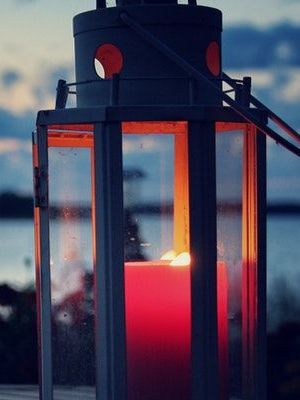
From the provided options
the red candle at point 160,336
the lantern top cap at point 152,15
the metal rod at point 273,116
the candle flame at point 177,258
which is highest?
the lantern top cap at point 152,15

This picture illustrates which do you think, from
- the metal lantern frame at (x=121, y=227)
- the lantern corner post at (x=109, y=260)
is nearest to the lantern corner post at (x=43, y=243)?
the metal lantern frame at (x=121, y=227)

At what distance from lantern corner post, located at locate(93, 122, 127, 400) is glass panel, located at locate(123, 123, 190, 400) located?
4cm

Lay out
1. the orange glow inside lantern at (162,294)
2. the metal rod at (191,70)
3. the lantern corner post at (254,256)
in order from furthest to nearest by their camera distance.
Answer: the lantern corner post at (254,256) < the orange glow inside lantern at (162,294) < the metal rod at (191,70)

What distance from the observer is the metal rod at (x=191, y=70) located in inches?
144

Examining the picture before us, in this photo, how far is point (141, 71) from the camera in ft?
12.4

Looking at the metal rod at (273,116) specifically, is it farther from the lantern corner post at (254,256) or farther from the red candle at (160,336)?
the red candle at (160,336)

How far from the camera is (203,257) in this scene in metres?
3.75

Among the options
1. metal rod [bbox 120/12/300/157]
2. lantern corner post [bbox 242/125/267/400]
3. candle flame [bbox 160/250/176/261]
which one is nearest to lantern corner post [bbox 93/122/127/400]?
candle flame [bbox 160/250/176/261]

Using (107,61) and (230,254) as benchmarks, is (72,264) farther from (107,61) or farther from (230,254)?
(107,61)

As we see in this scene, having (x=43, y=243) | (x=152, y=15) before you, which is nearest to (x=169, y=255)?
(x=43, y=243)

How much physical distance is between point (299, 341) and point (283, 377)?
0.40 meters

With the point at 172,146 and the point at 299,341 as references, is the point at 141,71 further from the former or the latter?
the point at 299,341

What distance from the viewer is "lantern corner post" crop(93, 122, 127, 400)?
3.70 meters

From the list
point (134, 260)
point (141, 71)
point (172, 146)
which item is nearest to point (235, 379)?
point (134, 260)
